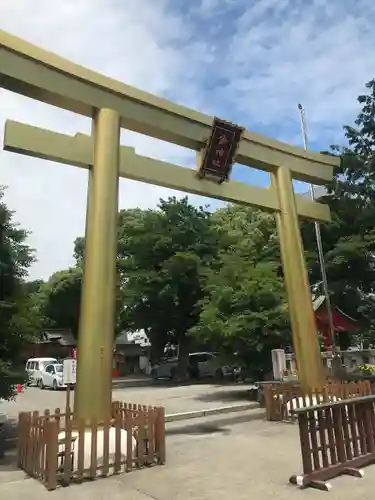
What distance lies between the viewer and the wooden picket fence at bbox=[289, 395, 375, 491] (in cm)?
578

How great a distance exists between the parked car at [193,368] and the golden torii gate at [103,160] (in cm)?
1727

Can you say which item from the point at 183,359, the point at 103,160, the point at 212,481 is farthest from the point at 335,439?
the point at 183,359

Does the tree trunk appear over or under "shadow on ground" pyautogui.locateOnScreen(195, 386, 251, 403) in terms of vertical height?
over

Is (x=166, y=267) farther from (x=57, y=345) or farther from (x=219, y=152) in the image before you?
(x=57, y=345)

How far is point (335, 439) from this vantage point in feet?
20.6

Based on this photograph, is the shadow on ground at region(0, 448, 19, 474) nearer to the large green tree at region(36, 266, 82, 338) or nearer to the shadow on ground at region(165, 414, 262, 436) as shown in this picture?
the shadow on ground at region(165, 414, 262, 436)

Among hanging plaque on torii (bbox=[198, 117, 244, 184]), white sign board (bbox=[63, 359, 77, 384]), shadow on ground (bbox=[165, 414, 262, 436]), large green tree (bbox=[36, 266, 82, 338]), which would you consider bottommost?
shadow on ground (bbox=[165, 414, 262, 436])

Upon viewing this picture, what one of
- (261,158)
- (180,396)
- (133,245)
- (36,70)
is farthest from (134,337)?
(36,70)

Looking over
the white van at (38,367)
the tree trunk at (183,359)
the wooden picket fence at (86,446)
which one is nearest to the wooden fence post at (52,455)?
the wooden picket fence at (86,446)

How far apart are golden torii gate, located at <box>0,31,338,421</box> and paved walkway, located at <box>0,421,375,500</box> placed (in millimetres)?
1264

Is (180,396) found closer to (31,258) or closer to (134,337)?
(31,258)

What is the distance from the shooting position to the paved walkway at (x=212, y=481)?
18.2 ft

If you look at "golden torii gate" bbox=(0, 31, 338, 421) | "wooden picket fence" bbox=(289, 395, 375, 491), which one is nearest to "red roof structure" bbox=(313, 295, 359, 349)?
"golden torii gate" bbox=(0, 31, 338, 421)

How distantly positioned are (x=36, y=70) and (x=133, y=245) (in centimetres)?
1812
